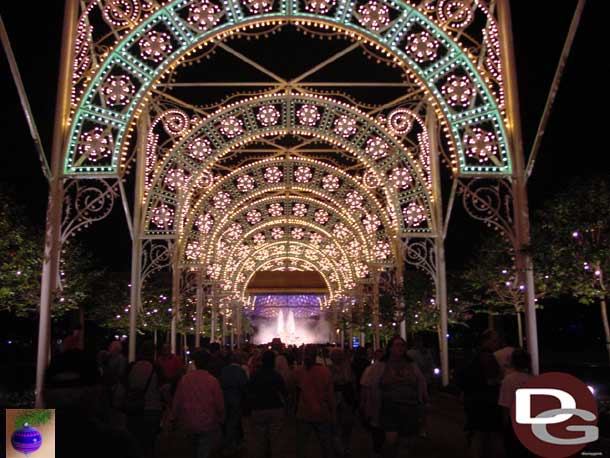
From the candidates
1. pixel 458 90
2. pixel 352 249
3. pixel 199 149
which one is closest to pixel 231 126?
pixel 199 149

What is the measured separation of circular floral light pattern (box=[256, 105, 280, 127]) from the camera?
82.8 feet

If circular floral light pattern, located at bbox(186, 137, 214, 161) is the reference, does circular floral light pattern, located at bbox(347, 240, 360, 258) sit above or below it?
below

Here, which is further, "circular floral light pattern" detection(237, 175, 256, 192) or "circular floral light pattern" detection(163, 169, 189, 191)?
"circular floral light pattern" detection(237, 175, 256, 192)

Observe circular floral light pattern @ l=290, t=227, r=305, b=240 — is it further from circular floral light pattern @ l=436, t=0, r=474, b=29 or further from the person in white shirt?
the person in white shirt

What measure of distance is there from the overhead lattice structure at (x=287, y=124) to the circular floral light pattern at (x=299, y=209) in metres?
0.12

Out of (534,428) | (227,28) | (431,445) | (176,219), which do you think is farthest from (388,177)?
Result: (534,428)

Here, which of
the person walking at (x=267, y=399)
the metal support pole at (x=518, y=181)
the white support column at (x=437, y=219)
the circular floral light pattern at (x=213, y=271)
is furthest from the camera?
the circular floral light pattern at (x=213, y=271)

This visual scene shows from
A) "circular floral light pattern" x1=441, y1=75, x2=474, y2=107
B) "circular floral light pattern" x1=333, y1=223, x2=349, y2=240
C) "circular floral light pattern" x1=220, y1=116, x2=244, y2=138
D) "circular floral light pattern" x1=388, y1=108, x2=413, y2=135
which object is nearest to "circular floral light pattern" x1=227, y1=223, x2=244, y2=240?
"circular floral light pattern" x1=333, y1=223, x2=349, y2=240

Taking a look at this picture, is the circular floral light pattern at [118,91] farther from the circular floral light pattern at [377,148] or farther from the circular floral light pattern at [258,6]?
the circular floral light pattern at [377,148]

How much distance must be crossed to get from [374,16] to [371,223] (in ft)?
59.8

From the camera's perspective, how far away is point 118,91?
1622 centimetres

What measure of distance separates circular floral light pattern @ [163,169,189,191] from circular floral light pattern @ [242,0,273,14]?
10.3 m

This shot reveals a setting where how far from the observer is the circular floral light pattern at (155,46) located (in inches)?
640

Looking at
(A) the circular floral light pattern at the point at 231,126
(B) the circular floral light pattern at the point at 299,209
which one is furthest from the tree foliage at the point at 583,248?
(B) the circular floral light pattern at the point at 299,209
